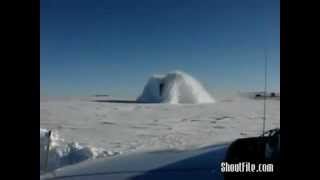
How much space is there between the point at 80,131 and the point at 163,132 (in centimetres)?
230

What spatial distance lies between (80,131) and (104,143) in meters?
2.51

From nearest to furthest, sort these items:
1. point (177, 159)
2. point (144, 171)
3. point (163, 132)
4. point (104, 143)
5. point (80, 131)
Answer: point (144, 171) < point (177, 159) < point (104, 143) < point (163, 132) < point (80, 131)
